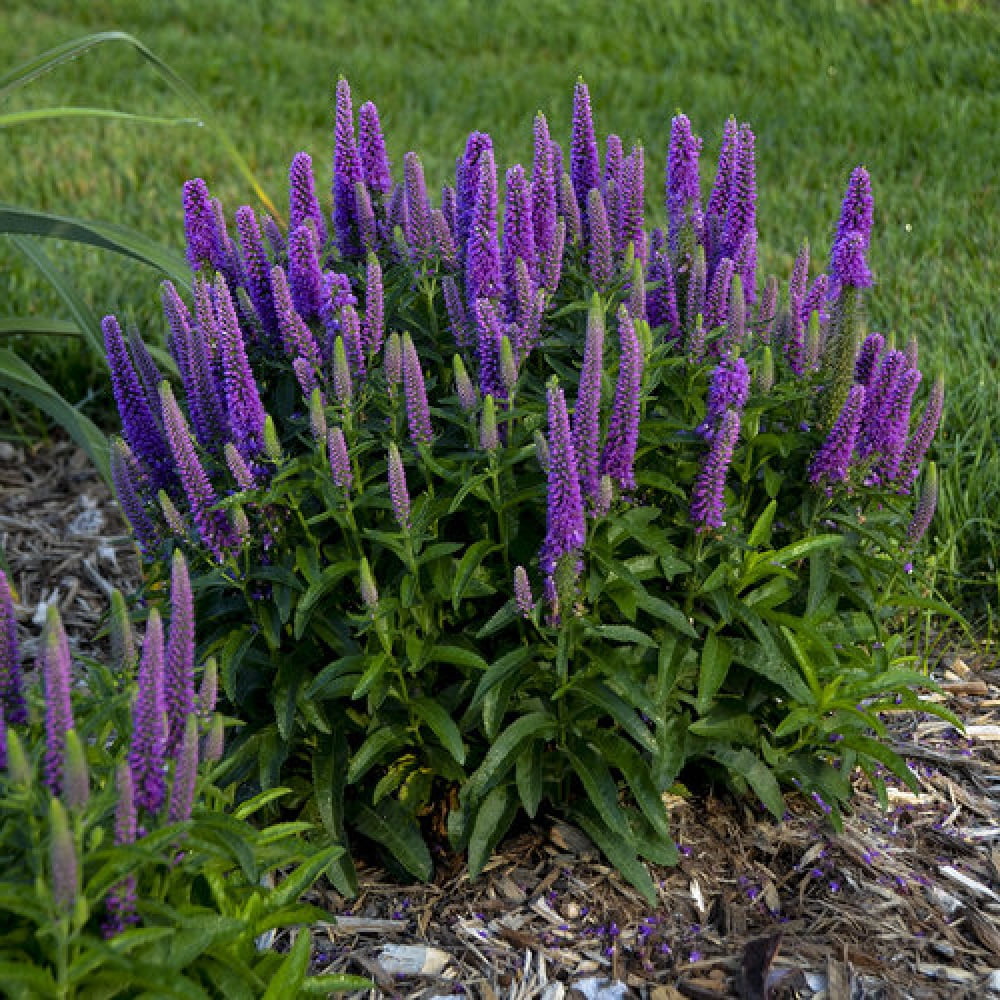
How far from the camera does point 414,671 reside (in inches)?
112

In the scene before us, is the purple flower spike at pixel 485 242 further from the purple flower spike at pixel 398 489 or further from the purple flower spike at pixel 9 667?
the purple flower spike at pixel 9 667

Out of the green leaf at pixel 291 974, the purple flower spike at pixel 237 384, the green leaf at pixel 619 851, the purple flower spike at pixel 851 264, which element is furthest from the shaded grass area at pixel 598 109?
the green leaf at pixel 291 974

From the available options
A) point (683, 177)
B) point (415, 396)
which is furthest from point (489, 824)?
point (683, 177)

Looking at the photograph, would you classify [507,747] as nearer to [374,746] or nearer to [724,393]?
[374,746]

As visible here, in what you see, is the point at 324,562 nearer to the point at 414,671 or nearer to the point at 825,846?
the point at 414,671

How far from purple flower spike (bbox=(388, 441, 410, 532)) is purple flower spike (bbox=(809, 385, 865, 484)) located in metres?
0.99

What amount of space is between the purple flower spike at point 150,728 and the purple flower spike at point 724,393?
1.32 m

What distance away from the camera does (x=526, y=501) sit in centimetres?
297

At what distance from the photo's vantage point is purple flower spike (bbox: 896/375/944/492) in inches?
123

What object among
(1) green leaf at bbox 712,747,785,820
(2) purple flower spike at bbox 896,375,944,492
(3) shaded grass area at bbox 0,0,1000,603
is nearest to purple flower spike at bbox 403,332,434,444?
(1) green leaf at bbox 712,747,785,820

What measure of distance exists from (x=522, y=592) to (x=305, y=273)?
38.8 inches

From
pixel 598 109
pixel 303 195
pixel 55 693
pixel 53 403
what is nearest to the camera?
pixel 55 693

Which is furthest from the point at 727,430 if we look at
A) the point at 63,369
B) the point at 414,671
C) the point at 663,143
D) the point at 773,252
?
the point at 663,143

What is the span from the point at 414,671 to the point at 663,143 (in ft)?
21.0
